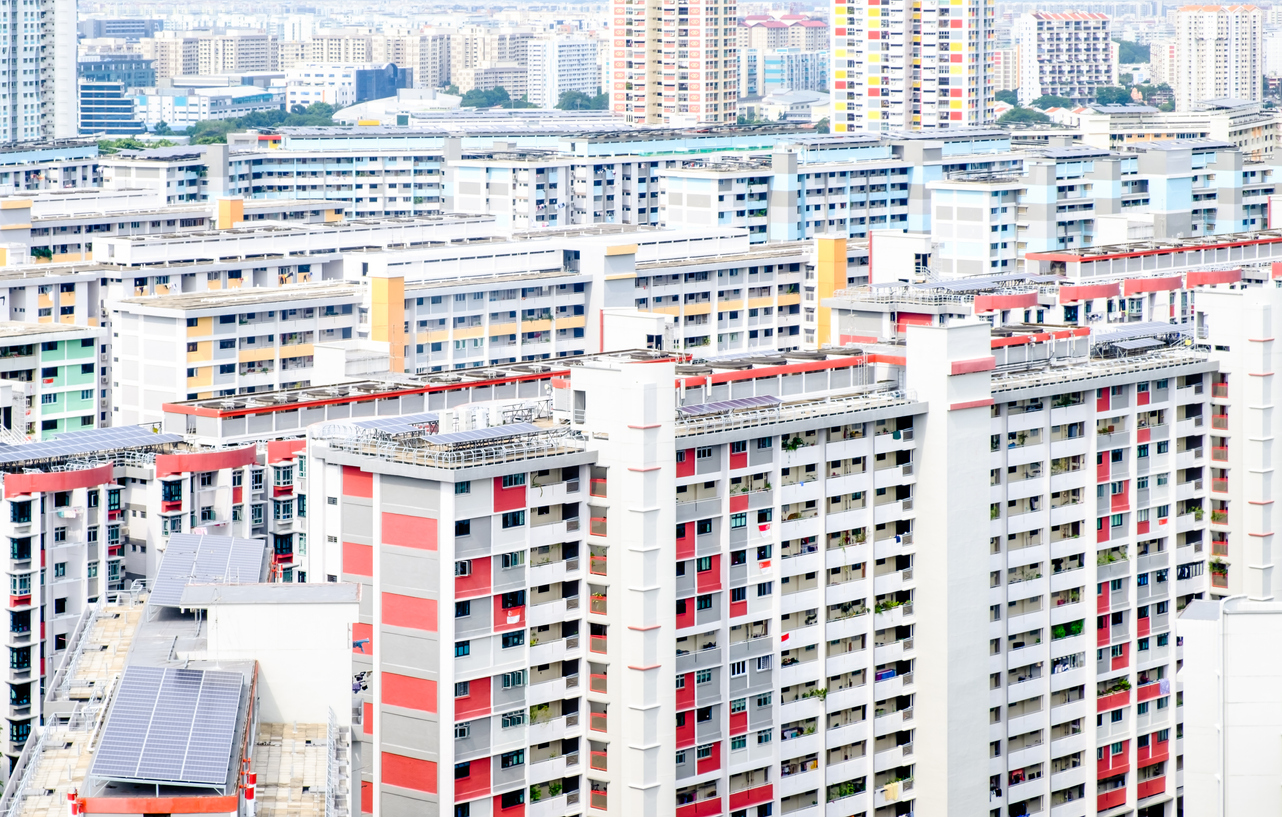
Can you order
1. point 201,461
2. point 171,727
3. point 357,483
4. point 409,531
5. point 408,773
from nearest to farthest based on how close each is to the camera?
point 171,727 < point 409,531 < point 408,773 < point 357,483 < point 201,461

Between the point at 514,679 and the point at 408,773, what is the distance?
3856 mm

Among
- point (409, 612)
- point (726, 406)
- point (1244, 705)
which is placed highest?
point (726, 406)

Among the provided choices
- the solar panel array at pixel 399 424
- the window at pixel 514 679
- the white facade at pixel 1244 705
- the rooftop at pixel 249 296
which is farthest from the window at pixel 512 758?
the rooftop at pixel 249 296

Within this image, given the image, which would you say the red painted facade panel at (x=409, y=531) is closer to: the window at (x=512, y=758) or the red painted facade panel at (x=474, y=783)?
the red painted facade panel at (x=474, y=783)

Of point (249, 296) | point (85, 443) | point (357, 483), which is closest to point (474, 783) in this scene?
point (357, 483)

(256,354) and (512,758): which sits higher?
(256,354)

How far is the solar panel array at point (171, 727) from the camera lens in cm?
4544

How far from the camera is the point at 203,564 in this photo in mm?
64500

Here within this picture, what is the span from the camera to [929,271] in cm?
13012

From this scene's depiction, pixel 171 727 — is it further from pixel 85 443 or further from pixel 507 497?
pixel 85 443

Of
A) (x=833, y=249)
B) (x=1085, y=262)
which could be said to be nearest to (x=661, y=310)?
(x=833, y=249)

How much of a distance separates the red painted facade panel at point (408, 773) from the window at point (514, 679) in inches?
115

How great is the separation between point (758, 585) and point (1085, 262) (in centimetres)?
5045

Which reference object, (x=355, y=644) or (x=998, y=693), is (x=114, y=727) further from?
(x=998, y=693)
